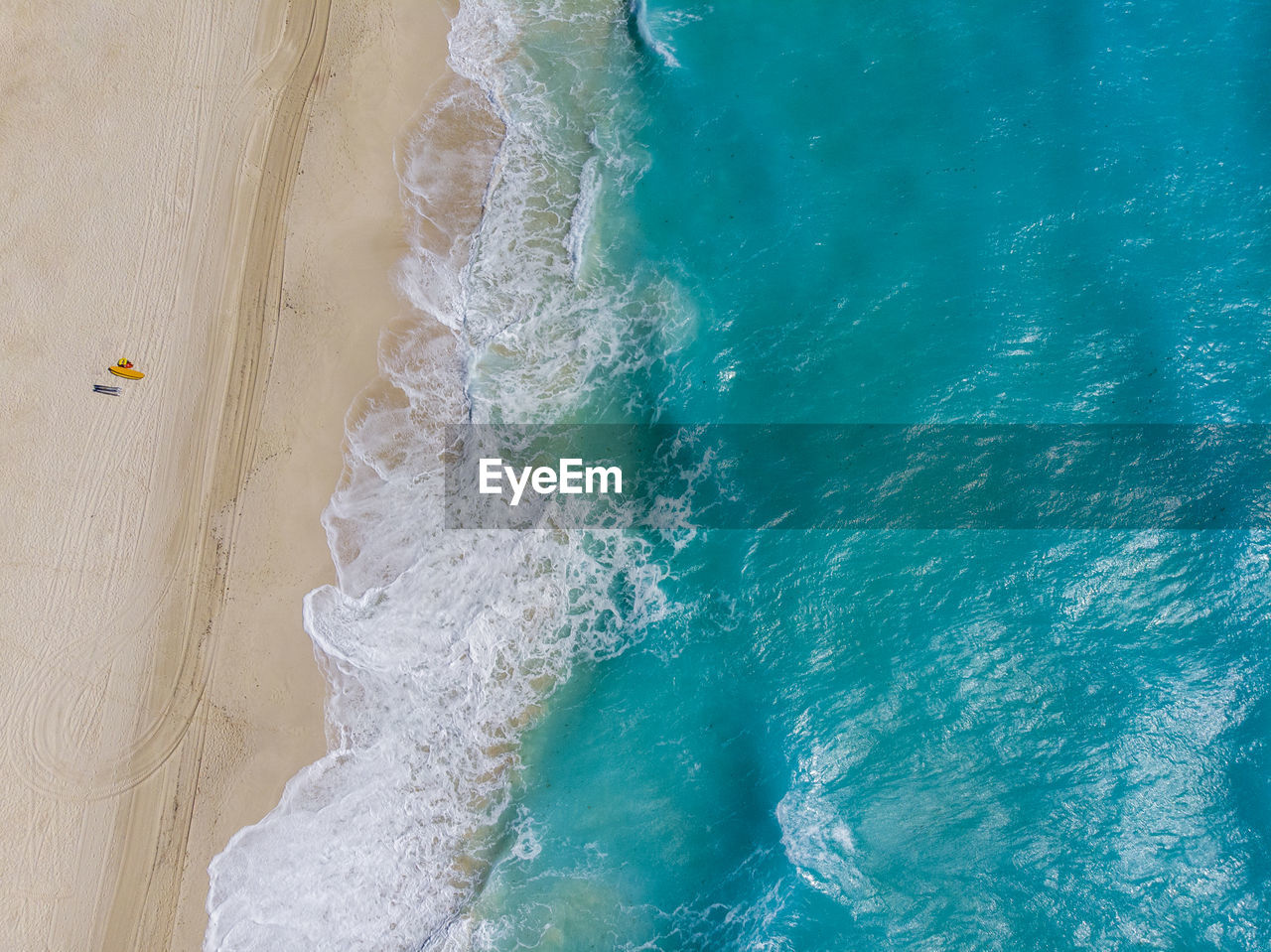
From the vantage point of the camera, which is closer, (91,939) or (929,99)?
(91,939)

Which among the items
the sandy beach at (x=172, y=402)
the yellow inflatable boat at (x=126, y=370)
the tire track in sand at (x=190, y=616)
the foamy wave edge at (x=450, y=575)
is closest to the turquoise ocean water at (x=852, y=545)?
the foamy wave edge at (x=450, y=575)

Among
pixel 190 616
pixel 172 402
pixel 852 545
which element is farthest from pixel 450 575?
pixel 852 545

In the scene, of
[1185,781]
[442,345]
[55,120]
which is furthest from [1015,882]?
[55,120]

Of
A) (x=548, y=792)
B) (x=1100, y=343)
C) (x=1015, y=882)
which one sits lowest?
(x=1015, y=882)

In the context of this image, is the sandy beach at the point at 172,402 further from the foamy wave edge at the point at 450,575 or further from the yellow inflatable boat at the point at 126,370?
the foamy wave edge at the point at 450,575

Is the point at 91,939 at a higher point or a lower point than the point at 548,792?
lower

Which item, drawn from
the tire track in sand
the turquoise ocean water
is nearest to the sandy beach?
the tire track in sand

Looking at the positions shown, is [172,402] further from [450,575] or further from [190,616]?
[450,575]

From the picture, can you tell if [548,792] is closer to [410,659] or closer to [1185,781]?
[410,659]
